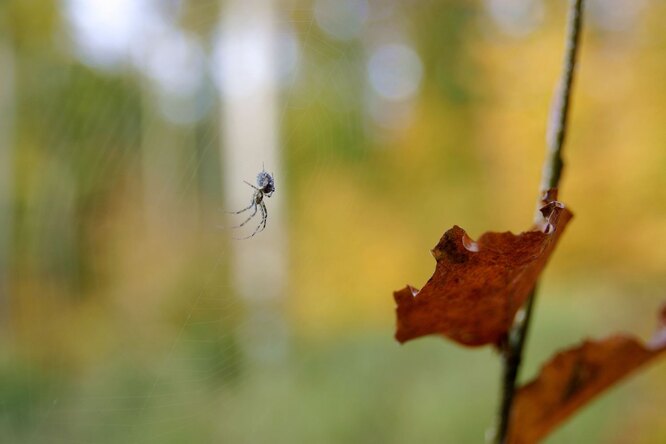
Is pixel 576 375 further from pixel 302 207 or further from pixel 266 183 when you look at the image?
pixel 302 207

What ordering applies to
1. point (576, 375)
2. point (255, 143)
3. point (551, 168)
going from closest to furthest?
point (551, 168), point (576, 375), point (255, 143)

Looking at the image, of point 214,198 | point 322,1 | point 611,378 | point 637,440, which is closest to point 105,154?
point 214,198

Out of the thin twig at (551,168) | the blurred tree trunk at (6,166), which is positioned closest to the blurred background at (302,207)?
the blurred tree trunk at (6,166)

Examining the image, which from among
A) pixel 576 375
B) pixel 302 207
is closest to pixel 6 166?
pixel 302 207

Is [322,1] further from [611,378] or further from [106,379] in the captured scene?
[611,378]

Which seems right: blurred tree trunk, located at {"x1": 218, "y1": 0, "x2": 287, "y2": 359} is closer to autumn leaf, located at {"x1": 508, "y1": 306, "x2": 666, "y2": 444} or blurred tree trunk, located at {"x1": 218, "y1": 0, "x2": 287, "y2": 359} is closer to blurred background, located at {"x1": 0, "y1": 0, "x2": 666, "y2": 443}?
blurred background, located at {"x1": 0, "y1": 0, "x2": 666, "y2": 443}

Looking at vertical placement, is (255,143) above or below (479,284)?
above

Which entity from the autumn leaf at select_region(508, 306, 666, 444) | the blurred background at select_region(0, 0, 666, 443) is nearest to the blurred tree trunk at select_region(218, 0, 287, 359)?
the blurred background at select_region(0, 0, 666, 443)
